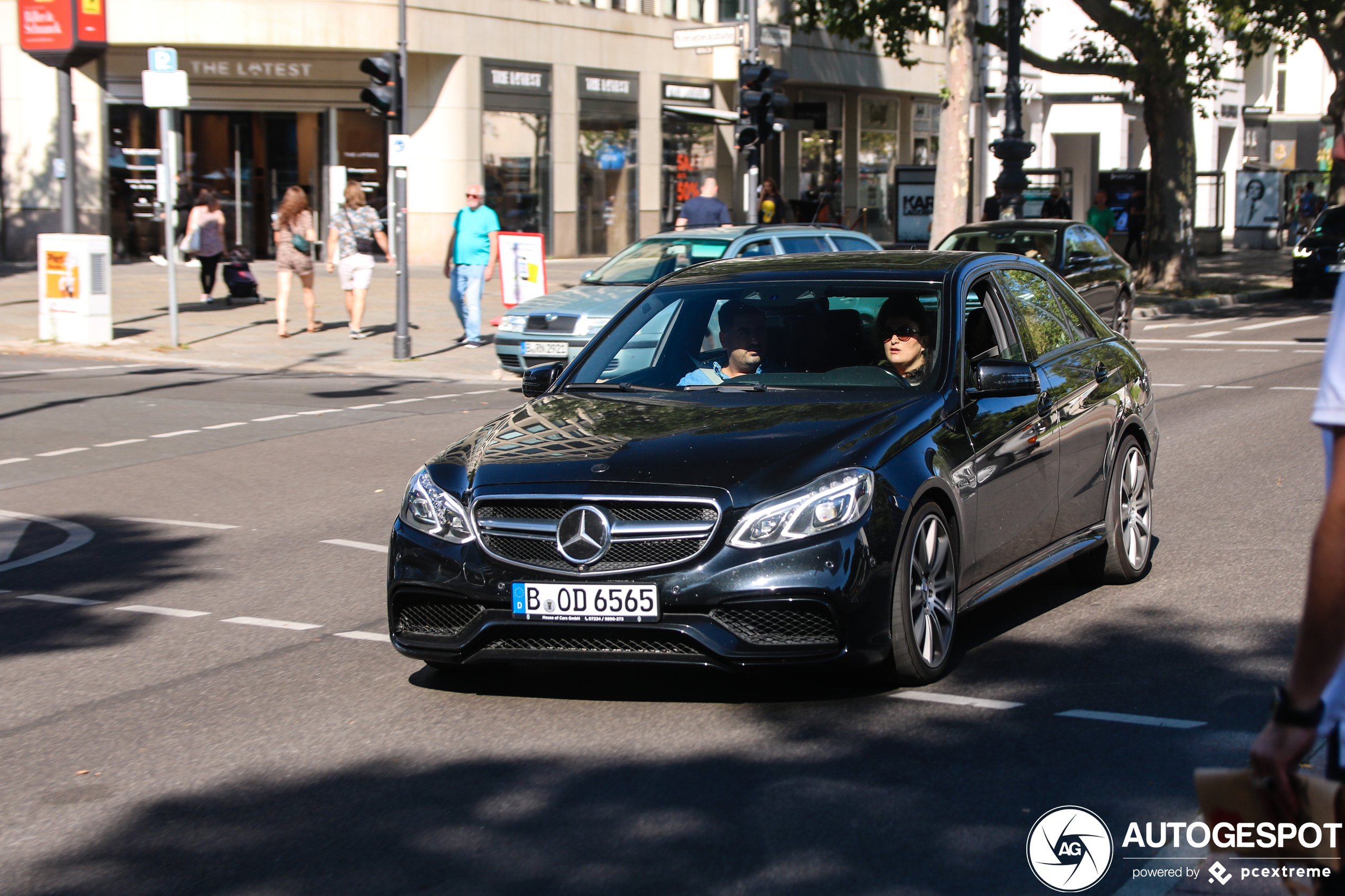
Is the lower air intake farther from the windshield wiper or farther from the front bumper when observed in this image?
the windshield wiper

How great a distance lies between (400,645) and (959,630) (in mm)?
2321

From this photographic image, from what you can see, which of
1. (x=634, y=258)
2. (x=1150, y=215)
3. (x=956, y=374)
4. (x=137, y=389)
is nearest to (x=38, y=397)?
(x=137, y=389)

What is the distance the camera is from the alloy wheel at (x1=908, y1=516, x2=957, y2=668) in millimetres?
5547

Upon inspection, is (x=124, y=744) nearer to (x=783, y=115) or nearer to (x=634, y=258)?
(x=634, y=258)

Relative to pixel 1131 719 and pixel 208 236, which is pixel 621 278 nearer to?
pixel 208 236

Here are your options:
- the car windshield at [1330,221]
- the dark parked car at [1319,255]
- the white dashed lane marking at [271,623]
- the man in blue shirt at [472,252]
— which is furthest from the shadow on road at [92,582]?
the car windshield at [1330,221]

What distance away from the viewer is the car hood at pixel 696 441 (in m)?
5.32

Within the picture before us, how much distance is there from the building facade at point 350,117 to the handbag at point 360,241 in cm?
1186

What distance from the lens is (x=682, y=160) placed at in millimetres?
40406

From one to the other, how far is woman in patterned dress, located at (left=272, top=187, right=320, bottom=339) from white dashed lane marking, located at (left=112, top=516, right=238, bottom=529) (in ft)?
34.6

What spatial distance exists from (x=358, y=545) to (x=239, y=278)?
1769 centimetres

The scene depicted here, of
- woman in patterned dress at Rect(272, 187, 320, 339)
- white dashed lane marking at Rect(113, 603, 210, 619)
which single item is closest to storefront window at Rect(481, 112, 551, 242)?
woman in patterned dress at Rect(272, 187, 320, 339)

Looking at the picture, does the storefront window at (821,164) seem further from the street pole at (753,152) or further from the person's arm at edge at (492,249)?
the person's arm at edge at (492,249)

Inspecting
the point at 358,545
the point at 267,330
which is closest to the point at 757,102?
the point at 267,330
